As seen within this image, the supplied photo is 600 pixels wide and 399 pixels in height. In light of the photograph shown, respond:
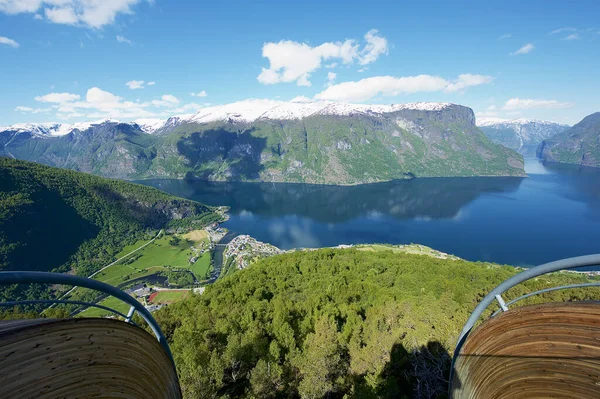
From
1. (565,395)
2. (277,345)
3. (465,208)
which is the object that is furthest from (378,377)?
(465,208)

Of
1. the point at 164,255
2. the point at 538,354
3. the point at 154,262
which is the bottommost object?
the point at 154,262

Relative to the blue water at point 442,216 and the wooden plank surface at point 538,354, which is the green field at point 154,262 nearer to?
the blue water at point 442,216

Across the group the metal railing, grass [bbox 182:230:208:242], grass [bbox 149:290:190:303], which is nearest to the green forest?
grass [bbox 182:230:208:242]

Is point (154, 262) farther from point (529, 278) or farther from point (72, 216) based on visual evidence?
point (529, 278)

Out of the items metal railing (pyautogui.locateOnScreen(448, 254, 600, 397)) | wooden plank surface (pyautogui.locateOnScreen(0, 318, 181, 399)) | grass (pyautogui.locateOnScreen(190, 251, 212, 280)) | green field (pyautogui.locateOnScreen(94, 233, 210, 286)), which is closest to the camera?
wooden plank surface (pyautogui.locateOnScreen(0, 318, 181, 399))

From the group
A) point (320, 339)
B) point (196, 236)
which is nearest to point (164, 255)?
point (196, 236)

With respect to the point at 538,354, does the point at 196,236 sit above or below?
below

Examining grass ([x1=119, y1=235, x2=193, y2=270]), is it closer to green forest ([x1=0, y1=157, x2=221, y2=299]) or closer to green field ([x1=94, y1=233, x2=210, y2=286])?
green field ([x1=94, y1=233, x2=210, y2=286])
